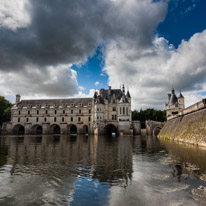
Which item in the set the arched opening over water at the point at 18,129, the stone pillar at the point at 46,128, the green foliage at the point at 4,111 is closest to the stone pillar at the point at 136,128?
the stone pillar at the point at 46,128

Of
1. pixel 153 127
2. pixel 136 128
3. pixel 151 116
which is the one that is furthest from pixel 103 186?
pixel 151 116

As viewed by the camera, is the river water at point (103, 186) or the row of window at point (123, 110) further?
the row of window at point (123, 110)

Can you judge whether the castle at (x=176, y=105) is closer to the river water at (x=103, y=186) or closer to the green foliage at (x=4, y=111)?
the river water at (x=103, y=186)

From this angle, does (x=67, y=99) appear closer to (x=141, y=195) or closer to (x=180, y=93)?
(x=180, y=93)

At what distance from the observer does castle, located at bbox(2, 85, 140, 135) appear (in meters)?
59.8

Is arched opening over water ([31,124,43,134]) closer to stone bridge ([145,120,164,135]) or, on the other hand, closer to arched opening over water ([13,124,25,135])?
arched opening over water ([13,124,25,135])

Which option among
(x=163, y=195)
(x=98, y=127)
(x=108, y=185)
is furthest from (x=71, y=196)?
(x=98, y=127)

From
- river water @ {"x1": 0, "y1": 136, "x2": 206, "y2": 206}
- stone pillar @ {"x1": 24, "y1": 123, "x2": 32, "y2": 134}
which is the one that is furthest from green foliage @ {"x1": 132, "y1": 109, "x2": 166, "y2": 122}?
river water @ {"x1": 0, "y1": 136, "x2": 206, "y2": 206}

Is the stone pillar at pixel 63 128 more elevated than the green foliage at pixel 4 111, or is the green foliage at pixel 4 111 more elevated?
the green foliage at pixel 4 111

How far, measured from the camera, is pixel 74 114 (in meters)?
71.9

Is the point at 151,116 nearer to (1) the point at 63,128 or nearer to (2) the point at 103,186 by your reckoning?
(1) the point at 63,128

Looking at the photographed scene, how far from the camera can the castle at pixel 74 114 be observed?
2352 inches

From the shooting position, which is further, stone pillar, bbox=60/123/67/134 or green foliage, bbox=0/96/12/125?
green foliage, bbox=0/96/12/125

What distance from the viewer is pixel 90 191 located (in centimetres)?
628
